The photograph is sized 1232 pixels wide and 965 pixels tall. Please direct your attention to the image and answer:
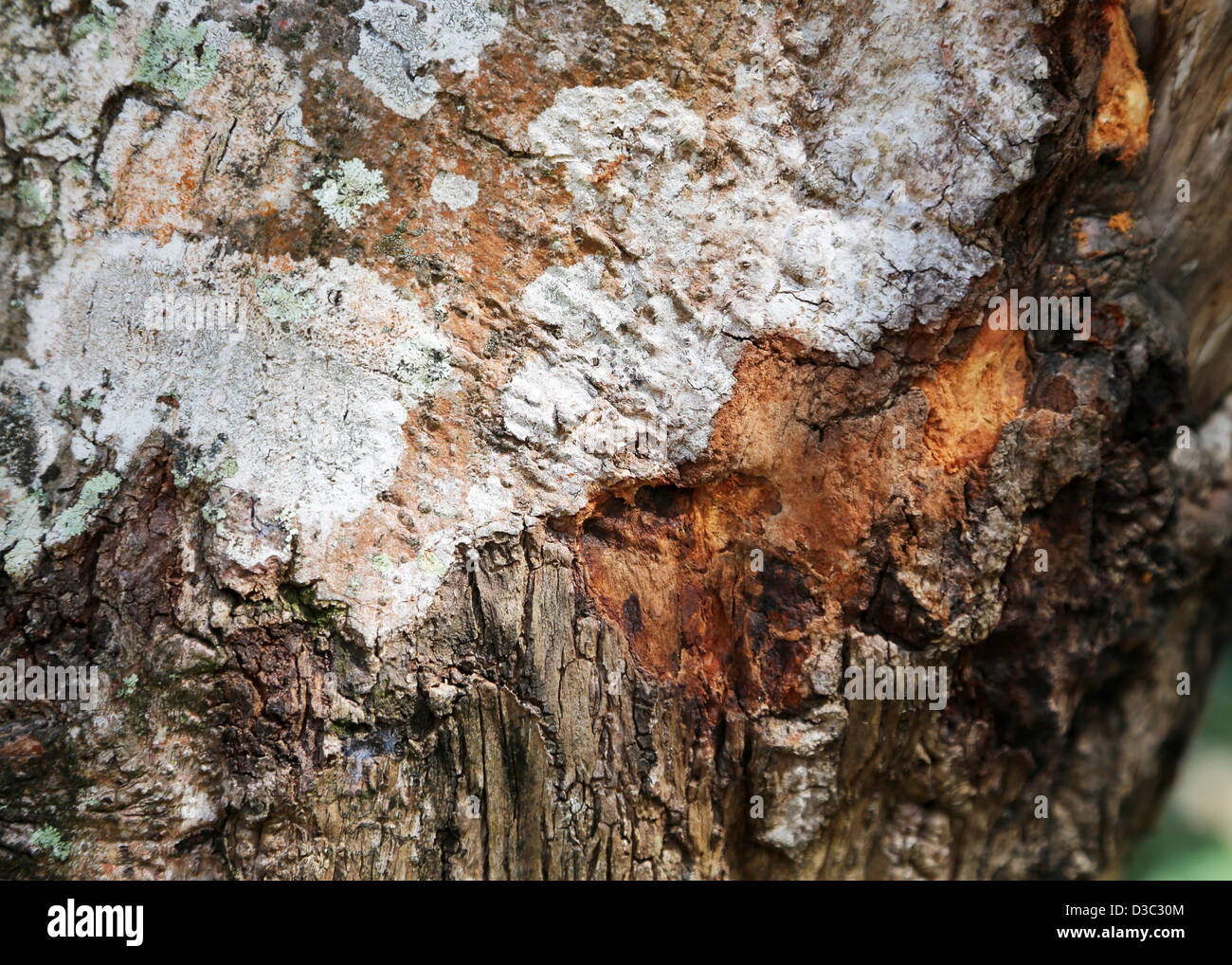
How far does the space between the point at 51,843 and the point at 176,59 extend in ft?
7.69

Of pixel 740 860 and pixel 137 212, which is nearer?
pixel 137 212

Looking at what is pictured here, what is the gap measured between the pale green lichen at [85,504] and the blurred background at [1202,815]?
4878mm

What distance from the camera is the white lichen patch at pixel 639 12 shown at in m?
2.48

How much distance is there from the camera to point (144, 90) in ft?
7.67

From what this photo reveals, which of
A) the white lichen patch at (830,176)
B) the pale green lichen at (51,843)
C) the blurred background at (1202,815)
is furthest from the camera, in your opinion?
the blurred background at (1202,815)

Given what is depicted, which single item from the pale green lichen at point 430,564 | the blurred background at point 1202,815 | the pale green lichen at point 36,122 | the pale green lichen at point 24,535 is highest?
the pale green lichen at point 36,122

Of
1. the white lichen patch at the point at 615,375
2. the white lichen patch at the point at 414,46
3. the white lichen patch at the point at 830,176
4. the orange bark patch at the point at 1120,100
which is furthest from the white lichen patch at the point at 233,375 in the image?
the orange bark patch at the point at 1120,100

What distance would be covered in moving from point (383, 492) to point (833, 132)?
189cm

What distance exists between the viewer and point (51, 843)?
7.41ft

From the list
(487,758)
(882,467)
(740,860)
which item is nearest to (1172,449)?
(882,467)

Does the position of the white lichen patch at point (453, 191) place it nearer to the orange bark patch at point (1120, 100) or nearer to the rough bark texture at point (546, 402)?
the rough bark texture at point (546, 402)

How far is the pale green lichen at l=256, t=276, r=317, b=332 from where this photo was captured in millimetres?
2412

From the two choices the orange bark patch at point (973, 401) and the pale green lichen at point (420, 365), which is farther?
the orange bark patch at point (973, 401)

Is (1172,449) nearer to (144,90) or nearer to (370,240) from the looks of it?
(370,240)
